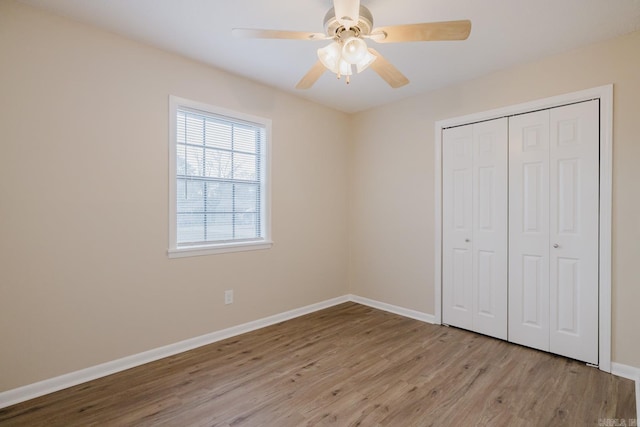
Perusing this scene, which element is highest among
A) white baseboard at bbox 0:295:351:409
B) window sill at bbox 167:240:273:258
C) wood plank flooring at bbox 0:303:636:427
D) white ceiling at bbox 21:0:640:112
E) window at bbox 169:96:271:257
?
white ceiling at bbox 21:0:640:112

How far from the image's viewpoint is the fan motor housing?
1.79 metres

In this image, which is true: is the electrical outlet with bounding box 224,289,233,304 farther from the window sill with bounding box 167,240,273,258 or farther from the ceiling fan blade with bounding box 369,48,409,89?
the ceiling fan blade with bounding box 369,48,409,89

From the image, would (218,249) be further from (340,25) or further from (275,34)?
(340,25)

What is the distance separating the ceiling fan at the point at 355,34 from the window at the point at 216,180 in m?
1.32

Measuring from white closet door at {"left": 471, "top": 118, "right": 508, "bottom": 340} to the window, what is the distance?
2174 millimetres

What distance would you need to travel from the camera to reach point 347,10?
1.58 metres

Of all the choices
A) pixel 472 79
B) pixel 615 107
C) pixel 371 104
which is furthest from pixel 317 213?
pixel 615 107

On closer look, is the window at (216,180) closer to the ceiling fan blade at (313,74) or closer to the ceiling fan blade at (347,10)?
the ceiling fan blade at (313,74)

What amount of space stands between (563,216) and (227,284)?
10.1ft

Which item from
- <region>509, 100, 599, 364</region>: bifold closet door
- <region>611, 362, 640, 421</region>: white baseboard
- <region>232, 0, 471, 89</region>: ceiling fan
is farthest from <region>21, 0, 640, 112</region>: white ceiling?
<region>611, 362, 640, 421</region>: white baseboard

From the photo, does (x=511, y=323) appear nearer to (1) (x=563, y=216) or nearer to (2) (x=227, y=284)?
(1) (x=563, y=216)

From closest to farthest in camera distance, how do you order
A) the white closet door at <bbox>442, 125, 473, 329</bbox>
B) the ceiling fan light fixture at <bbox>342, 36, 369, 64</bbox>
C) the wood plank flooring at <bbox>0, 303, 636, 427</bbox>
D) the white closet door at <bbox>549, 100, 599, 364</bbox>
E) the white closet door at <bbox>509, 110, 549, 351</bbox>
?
the ceiling fan light fixture at <bbox>342, 36, 369, 64</bbox>
the wood plank flooring at <bbox>0, 303, 636, 427</bbox>
the white closet door at <bbox>549, 100, 599, 364</bbox>
the white closet door at <bbox>509, 110, 549, 351</bbox>
the white closet door at <bbox>442, 125, 473, 329</bbox>

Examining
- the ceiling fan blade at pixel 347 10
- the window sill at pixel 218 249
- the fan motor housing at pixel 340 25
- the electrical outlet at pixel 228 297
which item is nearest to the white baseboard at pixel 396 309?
the window sill at pixel 218 249

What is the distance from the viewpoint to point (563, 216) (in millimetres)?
2662
